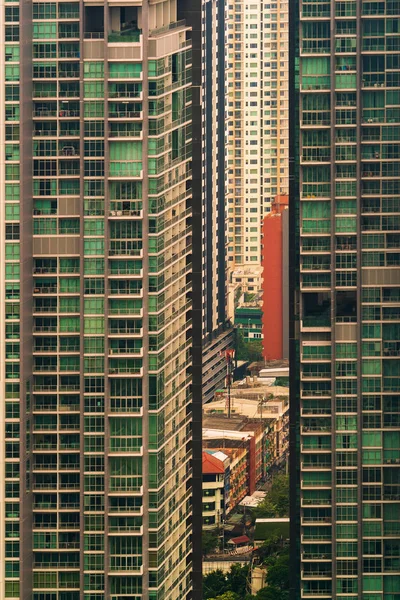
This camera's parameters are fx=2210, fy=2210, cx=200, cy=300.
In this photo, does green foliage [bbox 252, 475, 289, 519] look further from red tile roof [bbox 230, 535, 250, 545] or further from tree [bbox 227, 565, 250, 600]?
tree [bbox 227, 565, 250, 600]

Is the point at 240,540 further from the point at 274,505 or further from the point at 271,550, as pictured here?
the point at 271,550

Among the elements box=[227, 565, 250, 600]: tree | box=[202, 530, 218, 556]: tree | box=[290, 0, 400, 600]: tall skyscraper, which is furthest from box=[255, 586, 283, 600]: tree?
box=[290, 0, 400, 600]: tall skyscraper

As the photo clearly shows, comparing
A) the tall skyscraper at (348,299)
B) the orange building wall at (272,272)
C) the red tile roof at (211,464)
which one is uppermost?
the tall skyscraper at (348,299)

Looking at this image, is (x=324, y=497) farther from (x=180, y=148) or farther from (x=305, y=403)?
(x=180, y=148)

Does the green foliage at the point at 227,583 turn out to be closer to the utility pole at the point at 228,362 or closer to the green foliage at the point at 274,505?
the green foliage at the point at 274,505

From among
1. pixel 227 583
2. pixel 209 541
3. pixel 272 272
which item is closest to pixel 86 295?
pixel 227 583

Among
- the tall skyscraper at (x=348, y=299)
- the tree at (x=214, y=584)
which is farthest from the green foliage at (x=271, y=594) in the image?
the tall skyscraper at (x=348, y=299)

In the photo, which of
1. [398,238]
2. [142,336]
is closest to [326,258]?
[398,238]
